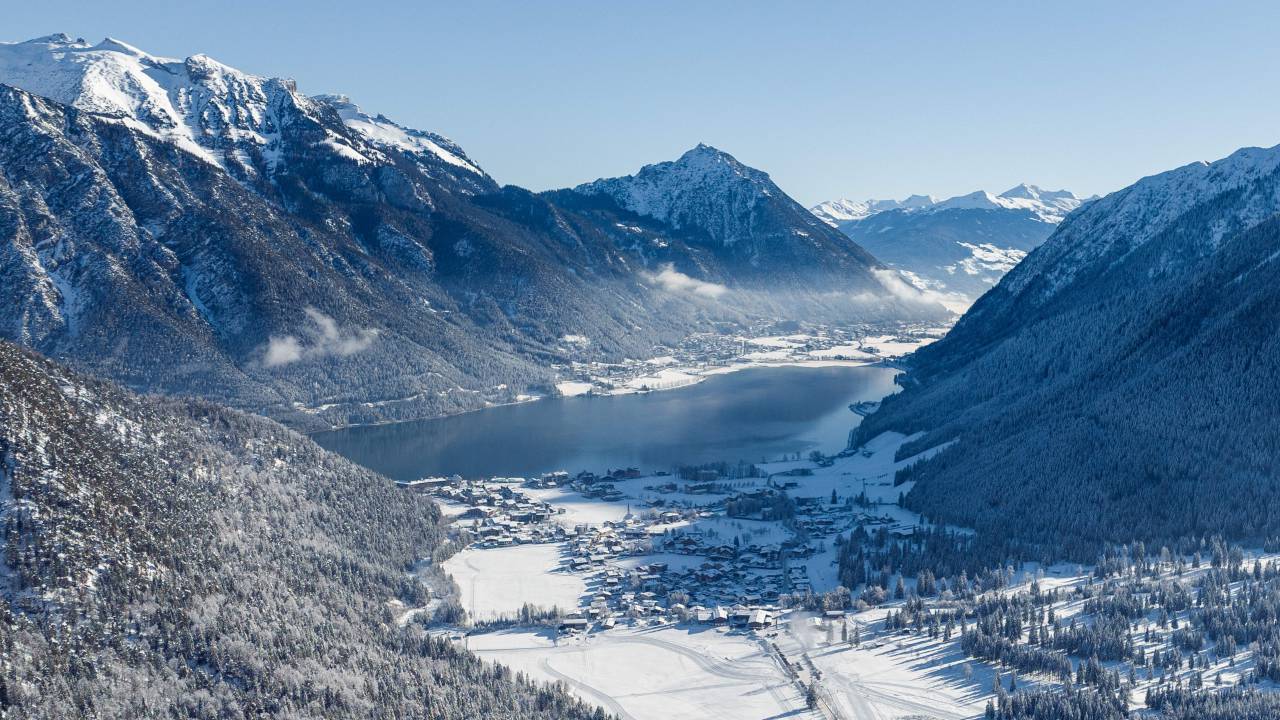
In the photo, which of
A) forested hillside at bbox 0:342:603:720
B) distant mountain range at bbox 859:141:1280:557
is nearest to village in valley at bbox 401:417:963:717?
forested hillside at bbox 0:342:603:720

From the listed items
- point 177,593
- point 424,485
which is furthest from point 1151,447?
point 177,593

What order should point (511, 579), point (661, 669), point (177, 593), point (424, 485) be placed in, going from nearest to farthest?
point (177, 593) → point (661, 669) → point (511, 579) → point (424, 485)

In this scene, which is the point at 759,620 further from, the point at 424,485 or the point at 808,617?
the point at 424,485

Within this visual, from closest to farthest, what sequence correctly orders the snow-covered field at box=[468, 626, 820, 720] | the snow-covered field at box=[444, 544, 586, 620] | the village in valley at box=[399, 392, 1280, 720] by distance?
the snow-covered field at box=[468, 626, 820, 720] < the village in valley at box=[399, 392, 1280, 720] < the snow-covered field at box=[444, 544, 586, 620]

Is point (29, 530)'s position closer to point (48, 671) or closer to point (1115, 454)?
point (48, 671)

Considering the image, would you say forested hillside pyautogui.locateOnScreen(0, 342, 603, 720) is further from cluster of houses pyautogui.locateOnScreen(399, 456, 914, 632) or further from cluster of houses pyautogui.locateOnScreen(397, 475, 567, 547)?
cluster of houses pyautogui.locateOnScreen(397, 475, 567, 547)

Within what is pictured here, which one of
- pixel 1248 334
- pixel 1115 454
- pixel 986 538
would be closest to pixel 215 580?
pixel 986 538

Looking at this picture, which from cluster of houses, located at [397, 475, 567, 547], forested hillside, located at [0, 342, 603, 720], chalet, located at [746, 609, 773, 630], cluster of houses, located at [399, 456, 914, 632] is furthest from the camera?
cluster of houses, located at [397, 475, 567, 547]
